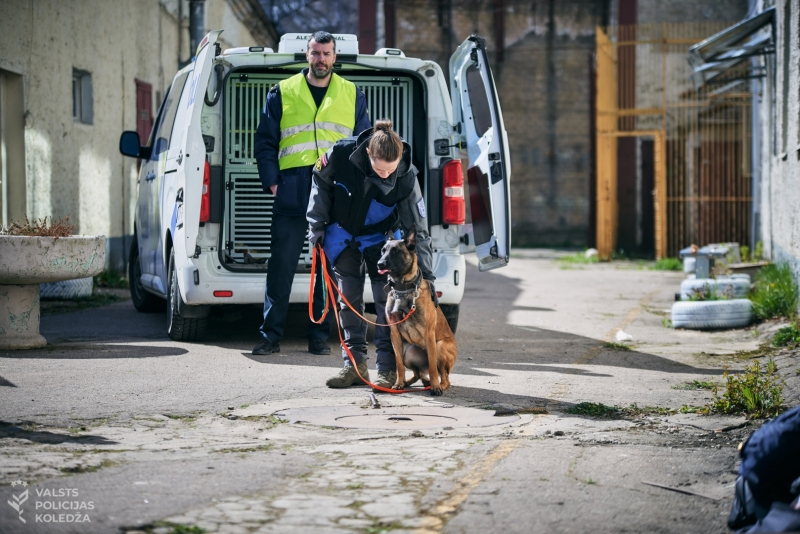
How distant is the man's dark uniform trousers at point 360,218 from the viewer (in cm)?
634

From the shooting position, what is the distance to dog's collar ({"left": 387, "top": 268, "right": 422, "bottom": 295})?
621 centimetres

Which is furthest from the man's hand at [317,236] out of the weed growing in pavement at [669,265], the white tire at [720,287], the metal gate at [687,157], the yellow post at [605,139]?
the yellow post at [605,139]

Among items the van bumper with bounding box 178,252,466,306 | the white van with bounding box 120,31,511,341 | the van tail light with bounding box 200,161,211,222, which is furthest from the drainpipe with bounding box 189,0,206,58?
the van bumper with bounding box 178,252,466,306

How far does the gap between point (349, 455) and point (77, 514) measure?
1.30 m

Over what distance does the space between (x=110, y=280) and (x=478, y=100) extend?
706 centimetres

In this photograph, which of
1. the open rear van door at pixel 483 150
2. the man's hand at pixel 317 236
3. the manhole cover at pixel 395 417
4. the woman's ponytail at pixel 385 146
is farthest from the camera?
the open rear van door at pixel 483 150

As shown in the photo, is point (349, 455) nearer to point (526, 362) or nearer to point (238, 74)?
point (526, 362)

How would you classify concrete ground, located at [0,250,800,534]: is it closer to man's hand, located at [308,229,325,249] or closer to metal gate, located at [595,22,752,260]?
man's hand, located at [308,229,325,249]

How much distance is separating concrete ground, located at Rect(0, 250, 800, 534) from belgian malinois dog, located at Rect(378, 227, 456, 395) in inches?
6.8

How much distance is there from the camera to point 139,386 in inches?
250

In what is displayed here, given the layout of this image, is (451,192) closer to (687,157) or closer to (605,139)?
(605,139)

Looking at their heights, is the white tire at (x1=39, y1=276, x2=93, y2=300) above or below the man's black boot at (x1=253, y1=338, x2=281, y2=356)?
above

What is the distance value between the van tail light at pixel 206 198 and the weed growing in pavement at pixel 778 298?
205 inches

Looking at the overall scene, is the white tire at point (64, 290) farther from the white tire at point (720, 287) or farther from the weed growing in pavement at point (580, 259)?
the weed growing in pavement at point (580, 259)
